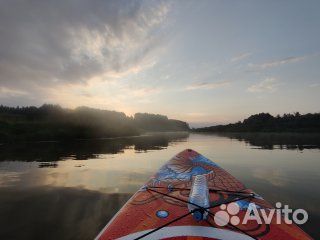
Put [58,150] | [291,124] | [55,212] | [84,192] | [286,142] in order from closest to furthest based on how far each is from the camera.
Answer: [55,212] < [84,192] < [58,150] < [286,142] < [291,124]

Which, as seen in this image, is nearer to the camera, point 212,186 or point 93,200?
point 212,186

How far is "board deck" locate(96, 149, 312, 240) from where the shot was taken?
4.09m

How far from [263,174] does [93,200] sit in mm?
9196

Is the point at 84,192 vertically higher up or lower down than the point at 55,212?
higher up

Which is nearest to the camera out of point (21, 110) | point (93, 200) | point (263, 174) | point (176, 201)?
point (176, 201)

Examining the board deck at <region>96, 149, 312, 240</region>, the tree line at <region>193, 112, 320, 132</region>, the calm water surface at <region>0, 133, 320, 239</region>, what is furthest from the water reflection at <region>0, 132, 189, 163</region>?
the tree line at <region>193, 112, 320, 132</region>

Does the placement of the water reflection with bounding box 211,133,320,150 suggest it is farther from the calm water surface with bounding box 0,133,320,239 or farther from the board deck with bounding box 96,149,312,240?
the board deck with bounding box 96,149,312,240

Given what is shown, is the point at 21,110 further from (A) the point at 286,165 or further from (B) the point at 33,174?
(A) the point at 286,165

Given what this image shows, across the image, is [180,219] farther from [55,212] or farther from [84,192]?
[84,192]

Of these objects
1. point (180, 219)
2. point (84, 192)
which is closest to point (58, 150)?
point (84, 192)

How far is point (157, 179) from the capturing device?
8.19 metres

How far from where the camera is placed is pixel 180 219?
15.0ft

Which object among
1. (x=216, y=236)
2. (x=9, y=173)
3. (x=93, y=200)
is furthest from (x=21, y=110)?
(x=216, y=236)

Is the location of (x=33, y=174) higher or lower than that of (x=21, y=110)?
lower
